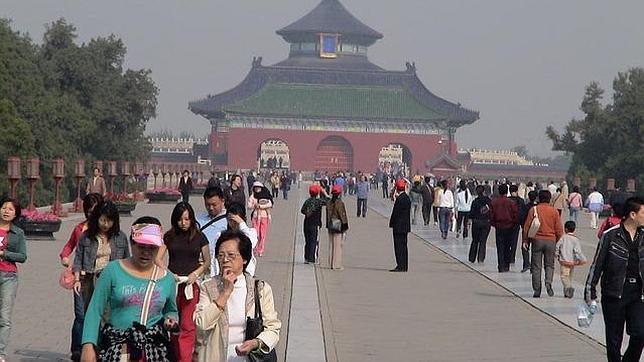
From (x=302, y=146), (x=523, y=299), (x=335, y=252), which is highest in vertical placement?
(x=302, y=146)

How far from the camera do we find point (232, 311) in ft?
19.4

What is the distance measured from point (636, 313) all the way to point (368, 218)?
2715cm

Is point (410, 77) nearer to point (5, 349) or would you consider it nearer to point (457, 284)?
point (457, 284)

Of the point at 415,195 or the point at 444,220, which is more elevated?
the point at 415,195

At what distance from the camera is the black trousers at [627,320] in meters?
8.59

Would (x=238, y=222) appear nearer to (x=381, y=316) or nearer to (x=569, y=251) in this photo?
(x=381, y=316)

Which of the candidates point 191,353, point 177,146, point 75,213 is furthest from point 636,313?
point 177,146

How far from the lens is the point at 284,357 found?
10.0 m

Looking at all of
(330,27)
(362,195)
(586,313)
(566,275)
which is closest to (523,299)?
(566,275)

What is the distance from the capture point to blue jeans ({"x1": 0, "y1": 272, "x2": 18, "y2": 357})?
9.15 meters

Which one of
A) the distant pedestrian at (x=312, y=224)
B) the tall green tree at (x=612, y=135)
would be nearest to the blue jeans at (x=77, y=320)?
the distant pedestrian at (x=312, y=224)

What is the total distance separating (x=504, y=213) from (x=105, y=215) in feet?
31.6

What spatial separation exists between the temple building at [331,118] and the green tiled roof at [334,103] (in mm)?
60

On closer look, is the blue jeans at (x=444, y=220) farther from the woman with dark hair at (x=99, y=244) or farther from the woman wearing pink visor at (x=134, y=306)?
the woman wearing pink visor at (x=134, y=306)
